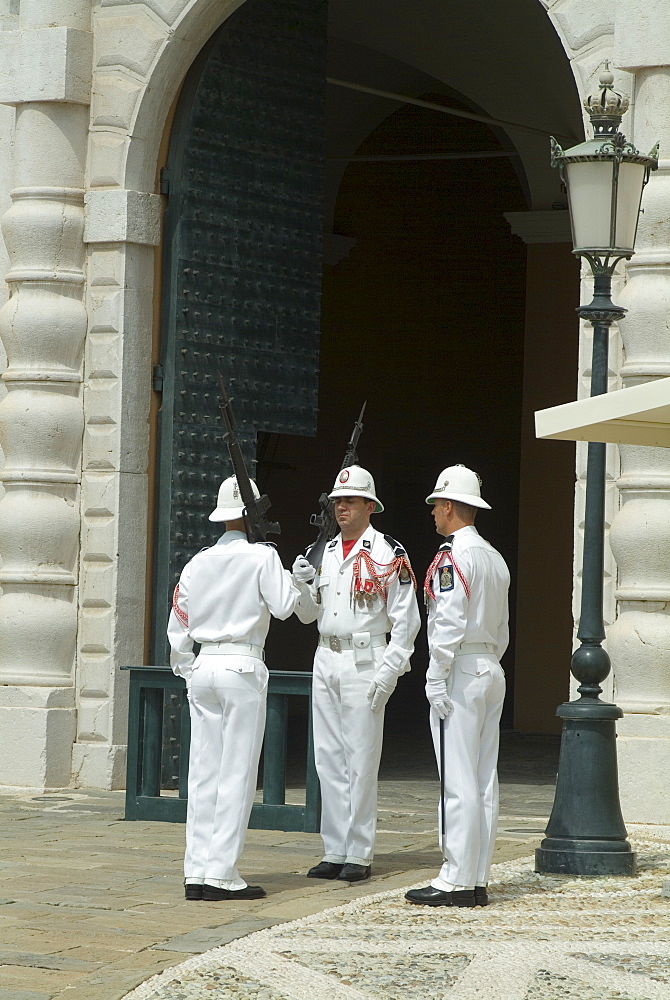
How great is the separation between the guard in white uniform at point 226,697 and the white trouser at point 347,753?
50 centimetres

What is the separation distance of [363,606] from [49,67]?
203 inches

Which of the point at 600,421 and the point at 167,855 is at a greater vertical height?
the point at 600,421

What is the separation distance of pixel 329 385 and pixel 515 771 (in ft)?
22.9

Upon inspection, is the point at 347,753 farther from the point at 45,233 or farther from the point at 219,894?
the point at 45,233

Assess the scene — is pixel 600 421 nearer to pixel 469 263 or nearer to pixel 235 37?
pixel 235 37

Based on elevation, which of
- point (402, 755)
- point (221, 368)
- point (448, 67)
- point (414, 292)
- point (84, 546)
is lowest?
point (402, 755)

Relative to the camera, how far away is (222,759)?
7387 mm

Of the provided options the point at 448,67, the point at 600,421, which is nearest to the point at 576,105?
the point at 448,67

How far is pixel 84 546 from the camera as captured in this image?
11.2m

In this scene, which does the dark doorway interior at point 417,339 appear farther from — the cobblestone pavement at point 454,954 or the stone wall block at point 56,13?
the cobblestone pavement at point 454,954

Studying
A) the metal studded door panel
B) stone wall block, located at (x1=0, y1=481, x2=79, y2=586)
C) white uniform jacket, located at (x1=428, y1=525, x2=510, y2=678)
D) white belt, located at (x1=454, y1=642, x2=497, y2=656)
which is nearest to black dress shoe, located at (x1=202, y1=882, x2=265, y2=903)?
white uniform jacket, located at (x1=428, y1=525, x2=510, y2=678)

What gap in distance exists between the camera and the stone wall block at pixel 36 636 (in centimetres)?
1103

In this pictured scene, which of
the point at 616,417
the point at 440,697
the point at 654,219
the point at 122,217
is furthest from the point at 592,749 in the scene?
the point at 122,217

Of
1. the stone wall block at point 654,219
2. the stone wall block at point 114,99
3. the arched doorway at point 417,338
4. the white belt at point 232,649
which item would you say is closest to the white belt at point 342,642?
the white belt at point 232,649
